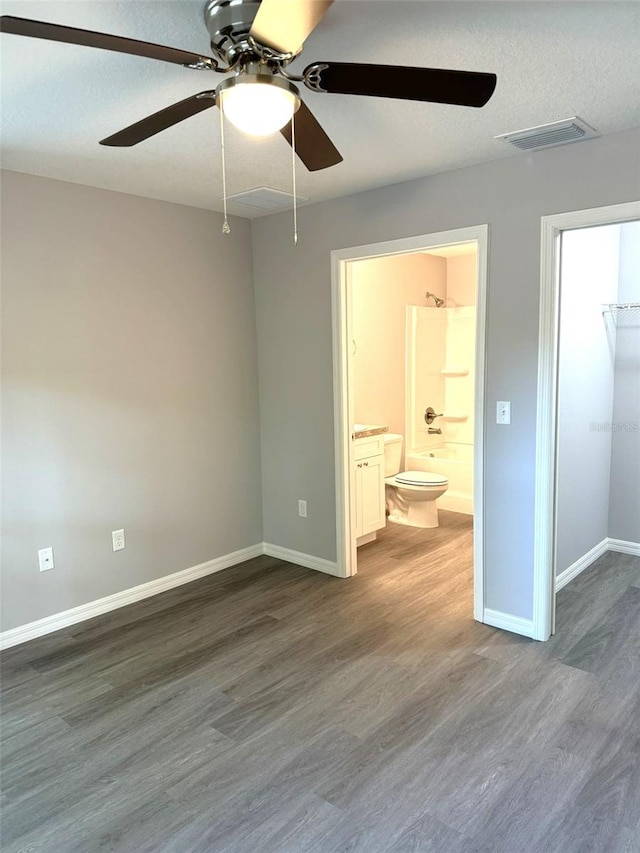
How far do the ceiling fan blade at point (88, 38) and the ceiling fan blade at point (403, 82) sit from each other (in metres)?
0.31

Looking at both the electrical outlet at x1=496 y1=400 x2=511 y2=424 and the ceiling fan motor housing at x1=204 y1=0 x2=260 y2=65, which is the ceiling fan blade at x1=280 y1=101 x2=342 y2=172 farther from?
the electrical outlet at x1=496 y1=400 x2=511 y2=424

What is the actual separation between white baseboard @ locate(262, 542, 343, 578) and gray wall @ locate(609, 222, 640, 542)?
2.11 meters

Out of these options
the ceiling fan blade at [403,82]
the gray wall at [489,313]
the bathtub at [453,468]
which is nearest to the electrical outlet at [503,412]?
the gray wall at [489,313]

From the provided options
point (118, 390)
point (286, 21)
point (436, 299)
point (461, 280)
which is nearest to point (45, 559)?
point (118, 390)

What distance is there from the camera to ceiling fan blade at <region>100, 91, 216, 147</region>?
5.44 feet

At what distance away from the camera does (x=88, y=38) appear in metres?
1.31

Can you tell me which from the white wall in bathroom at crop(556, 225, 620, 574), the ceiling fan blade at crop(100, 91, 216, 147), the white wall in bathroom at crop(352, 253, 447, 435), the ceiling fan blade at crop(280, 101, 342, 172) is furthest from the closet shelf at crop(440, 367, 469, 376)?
the ceiling fan blade at crop(100, 91, 216, 147)

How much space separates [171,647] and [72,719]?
645mm

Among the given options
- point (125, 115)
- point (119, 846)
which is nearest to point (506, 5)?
point (125, 115)

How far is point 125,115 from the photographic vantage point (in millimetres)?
2287

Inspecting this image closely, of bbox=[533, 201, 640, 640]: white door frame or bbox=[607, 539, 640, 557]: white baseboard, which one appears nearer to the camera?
bbox=[533, 201, 640, 640]: white door frame

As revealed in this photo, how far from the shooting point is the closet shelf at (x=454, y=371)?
19.5 feet

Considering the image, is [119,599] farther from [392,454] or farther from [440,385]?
[440,385]

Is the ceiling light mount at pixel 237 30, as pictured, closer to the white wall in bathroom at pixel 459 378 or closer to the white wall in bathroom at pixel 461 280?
the white wall in bathroom at pixel 459 378
